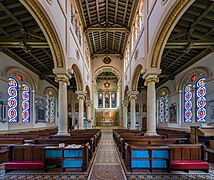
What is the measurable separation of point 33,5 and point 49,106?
15.4 metres

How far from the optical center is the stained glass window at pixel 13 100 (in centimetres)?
1355

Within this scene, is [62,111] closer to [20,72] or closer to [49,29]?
[49,29]

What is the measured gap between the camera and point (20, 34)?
9828 millimetres

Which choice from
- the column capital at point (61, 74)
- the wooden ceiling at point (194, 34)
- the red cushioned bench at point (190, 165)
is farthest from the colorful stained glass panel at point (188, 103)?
the column capital at point (61, 74)

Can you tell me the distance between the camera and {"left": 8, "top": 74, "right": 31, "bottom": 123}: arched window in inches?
536

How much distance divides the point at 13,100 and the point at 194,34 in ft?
41.3

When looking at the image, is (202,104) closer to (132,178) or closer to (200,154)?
(200,154)

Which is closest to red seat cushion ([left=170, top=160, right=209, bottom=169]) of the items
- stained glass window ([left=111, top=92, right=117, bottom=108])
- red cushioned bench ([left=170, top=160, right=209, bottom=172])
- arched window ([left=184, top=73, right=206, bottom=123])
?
red cushioned bench ([left=170, top=160, right=209, bottom=172])

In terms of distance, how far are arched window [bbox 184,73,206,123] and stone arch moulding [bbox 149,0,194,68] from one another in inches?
243

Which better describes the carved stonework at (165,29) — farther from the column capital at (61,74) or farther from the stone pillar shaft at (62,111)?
the stone pillar shaft at (62,111)

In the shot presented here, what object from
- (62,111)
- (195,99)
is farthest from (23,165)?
(195,99)

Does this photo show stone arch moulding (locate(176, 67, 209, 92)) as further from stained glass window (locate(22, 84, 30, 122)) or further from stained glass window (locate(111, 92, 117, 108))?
stained glass window (locate(111, 92, 117, 108))

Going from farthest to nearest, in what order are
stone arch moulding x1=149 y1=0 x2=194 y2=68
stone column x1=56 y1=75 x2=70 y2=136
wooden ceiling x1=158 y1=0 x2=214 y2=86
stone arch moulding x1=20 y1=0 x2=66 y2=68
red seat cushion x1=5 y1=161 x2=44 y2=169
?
stone column x1=56 y1=75 x2=70 y2=136, wooden ceiling x1=158 y1=0 x2=214 y2=86, stone arch moulding x1=20 y1=0 x2=66 y2=68, stone arch moulding x1=149 y1=0 x2=194 y2=68, red seat cushion x1=5 y1=161 x2=44 y2=169

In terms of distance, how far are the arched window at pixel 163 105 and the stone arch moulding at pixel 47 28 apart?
13356 millimetres
